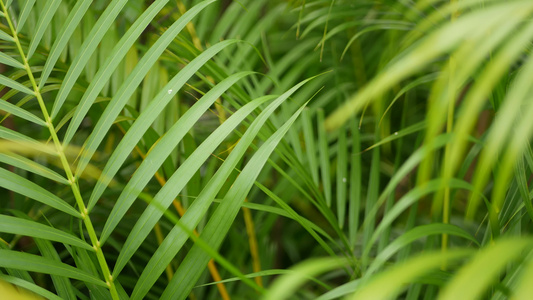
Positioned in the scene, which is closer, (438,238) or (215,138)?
(215,138)

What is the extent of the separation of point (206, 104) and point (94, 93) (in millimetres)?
102

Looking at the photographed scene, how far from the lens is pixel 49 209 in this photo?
691 mm

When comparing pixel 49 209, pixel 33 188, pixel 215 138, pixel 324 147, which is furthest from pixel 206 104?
pixel 49 209

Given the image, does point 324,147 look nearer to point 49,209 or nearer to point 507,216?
point 507,216

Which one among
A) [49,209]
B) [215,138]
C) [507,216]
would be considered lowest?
[507,216]

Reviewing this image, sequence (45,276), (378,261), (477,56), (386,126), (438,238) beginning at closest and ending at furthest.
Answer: (477,56), (378,261), (438,238), (45,276), (386,126)

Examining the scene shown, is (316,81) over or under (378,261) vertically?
over

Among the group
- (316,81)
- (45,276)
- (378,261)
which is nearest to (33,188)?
(378,261)

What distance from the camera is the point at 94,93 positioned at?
398 millimetres

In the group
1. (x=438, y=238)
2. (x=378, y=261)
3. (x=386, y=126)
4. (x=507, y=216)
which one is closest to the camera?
(x=378, y=261)

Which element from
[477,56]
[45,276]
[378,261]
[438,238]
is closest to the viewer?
[477,56]

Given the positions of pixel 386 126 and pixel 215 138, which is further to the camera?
pixel 386 126

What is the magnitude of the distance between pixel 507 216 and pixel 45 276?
634 mm

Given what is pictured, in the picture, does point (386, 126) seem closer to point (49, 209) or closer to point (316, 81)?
point (316, 81)
